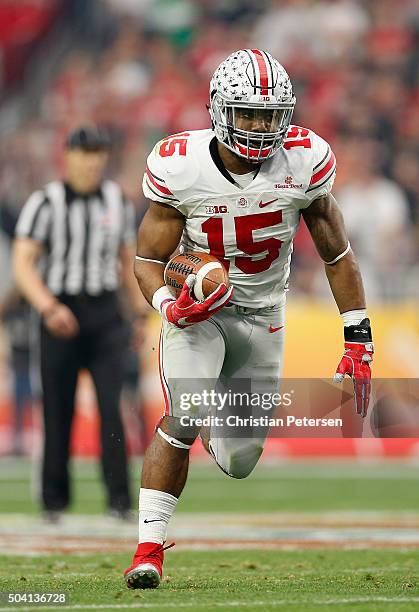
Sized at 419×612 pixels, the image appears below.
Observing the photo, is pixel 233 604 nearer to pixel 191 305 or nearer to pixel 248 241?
pixel 191 305

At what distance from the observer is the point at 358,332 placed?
14.3 feet

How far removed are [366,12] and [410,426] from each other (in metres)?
9.64

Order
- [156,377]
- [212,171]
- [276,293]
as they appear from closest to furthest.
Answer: [212,171], [276,293], [156,377]

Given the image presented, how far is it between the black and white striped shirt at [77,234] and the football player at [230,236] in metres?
2.27

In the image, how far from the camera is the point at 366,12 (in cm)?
1372

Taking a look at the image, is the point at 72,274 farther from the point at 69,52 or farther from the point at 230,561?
the point at 69,52

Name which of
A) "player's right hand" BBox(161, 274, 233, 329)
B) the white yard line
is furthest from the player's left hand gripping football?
the white yard line

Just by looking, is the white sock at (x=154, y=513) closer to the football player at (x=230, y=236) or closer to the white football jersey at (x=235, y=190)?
the football player at (x=230, y=236)

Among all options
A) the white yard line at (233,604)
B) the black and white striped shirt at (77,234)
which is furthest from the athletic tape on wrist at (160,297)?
the black and white striped shirt at (77,234)

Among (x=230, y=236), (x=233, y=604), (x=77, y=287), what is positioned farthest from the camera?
(x=77, y=287)

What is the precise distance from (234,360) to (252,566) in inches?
28.6

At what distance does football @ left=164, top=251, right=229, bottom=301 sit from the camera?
13.2ft

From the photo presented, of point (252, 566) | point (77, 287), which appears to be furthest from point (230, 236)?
point (77, 287)

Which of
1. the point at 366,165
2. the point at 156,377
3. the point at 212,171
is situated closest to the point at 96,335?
the point at 212,171
